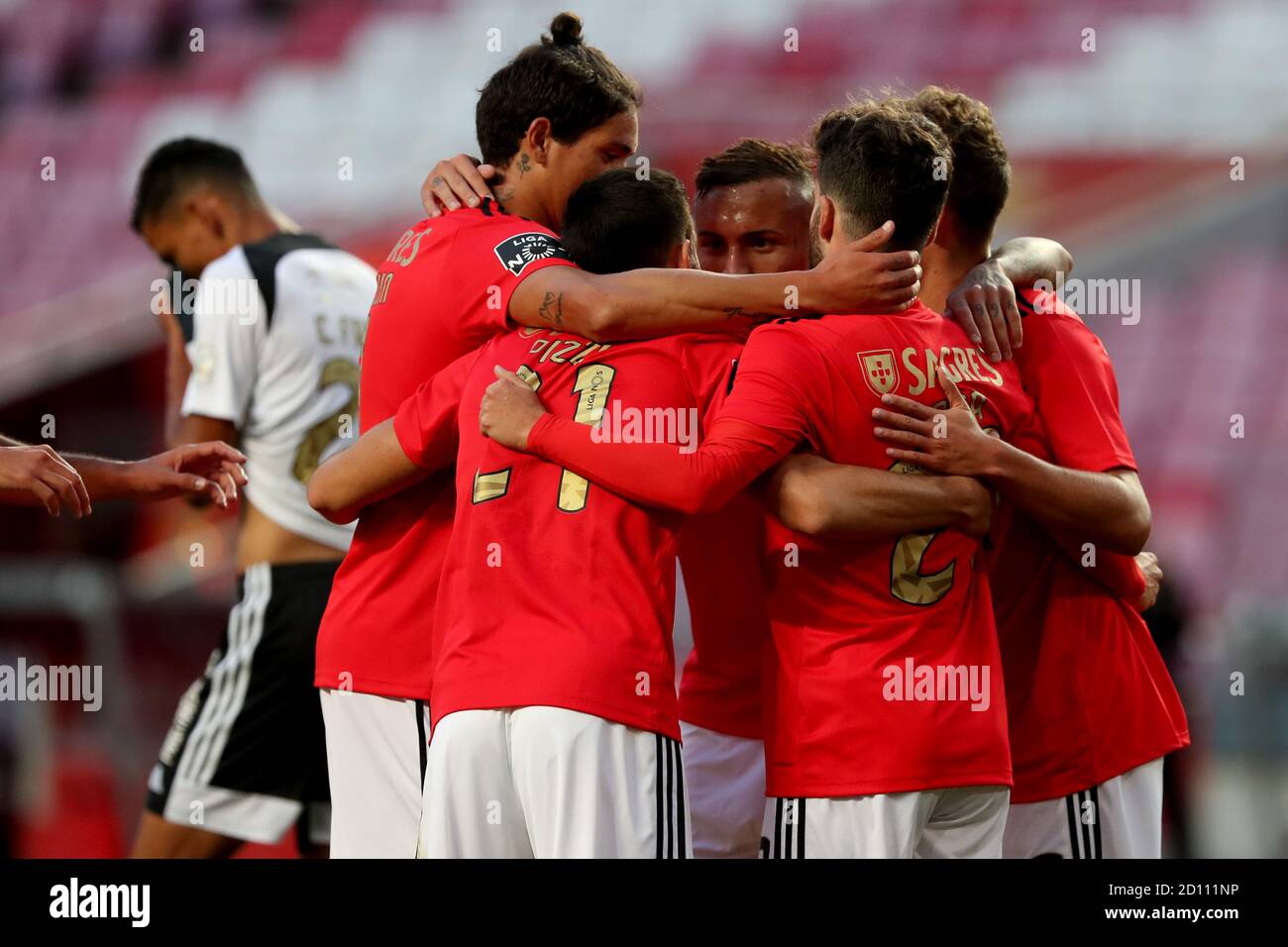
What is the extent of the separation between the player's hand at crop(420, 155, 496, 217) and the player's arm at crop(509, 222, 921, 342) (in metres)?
0.57

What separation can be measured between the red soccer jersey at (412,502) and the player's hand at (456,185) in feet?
0.19

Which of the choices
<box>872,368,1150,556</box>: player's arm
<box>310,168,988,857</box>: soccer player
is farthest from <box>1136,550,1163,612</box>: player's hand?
<box>310,168,988,857</box>: soccer player

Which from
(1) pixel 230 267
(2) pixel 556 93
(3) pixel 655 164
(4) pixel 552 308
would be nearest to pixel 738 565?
(4) pixel 552 308

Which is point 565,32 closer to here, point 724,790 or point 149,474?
point 149,474

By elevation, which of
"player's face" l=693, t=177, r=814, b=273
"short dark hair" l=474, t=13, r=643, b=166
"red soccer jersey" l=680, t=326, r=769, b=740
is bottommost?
"red soccer jersey" l=680, t=326, r=769, b=740

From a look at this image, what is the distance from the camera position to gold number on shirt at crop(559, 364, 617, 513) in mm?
3037

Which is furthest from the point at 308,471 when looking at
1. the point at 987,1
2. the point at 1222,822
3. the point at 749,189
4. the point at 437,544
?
the point at 987,1

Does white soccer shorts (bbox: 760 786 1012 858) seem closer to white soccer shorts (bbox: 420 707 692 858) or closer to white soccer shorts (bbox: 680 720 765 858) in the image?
white soccer shorts (bbox: 420 707 692 858)

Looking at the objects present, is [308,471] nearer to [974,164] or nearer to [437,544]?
[437,544]

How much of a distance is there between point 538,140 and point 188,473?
1214mm

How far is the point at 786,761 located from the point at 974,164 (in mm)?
1418

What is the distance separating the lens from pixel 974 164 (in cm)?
353

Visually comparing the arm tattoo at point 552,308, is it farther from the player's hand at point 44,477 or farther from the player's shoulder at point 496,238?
the player's hand at point 44,477

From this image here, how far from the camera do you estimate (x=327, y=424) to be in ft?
16.1
